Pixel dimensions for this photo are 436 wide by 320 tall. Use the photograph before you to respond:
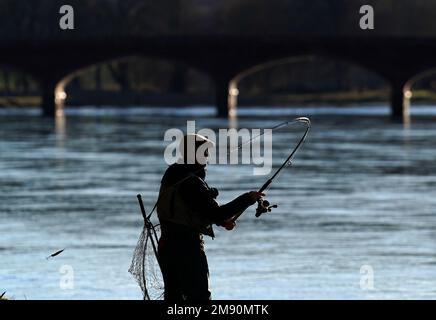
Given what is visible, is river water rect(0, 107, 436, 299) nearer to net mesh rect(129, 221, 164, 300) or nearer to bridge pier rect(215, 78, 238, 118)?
net mesh rect(129, 221, 164, 300)

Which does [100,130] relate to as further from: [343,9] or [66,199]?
[343,9]

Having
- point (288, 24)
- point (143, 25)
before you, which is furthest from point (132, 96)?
point (288, 24)

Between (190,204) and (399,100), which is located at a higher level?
(399,100)

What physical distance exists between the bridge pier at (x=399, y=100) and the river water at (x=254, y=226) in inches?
2064

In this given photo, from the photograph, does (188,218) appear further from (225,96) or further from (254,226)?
(225,96)

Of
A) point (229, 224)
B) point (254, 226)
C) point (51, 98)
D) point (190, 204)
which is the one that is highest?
point (51, 98)

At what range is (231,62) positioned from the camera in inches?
4823

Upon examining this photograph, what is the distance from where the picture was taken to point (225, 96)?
119188 millimetres

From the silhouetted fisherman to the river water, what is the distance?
5655 millimetres

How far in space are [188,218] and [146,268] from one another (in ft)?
2.82

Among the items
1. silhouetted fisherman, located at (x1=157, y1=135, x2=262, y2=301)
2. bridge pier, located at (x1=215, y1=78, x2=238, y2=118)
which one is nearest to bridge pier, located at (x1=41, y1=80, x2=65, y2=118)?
bridge pier, located at (x1=215, y1=78, x2=238, y2=118)

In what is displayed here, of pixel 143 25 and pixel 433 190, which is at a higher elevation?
pixel 143 25

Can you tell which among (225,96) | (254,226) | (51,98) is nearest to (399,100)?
(225,96)
